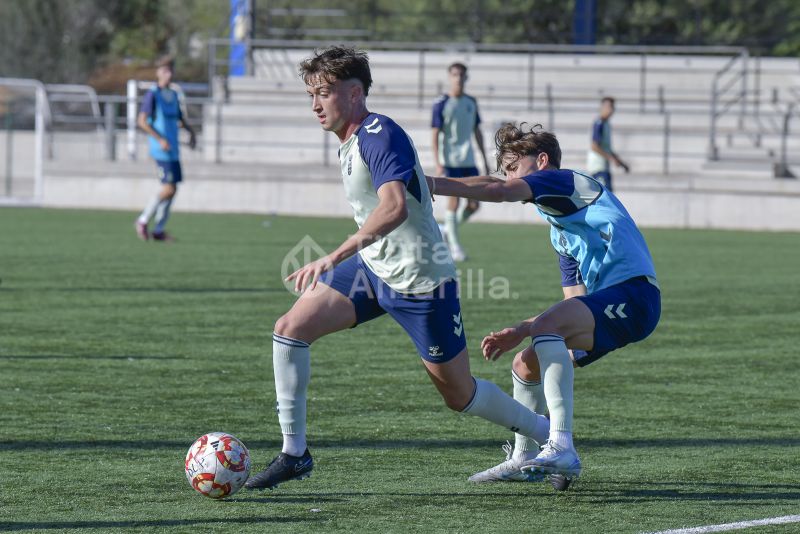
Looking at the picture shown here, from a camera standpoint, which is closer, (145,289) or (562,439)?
(562,439)

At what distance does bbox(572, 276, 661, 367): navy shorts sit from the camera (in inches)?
213

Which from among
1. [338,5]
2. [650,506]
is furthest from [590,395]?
[338,5]

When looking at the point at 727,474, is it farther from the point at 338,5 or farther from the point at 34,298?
the point at 338,5

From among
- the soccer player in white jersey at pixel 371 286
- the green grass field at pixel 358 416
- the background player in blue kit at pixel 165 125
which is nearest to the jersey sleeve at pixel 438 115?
the green grass field at pixel 358 416

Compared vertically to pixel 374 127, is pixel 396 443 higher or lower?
lower

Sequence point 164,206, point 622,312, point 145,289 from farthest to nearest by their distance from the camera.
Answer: point 164,206
point 145,289
point 622,312

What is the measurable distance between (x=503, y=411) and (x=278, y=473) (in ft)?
3.12

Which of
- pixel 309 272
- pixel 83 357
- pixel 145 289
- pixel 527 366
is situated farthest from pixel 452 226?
pixel 309 272

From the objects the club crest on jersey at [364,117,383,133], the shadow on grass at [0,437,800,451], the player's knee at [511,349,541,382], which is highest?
the club crest on jersey at [364,117,383,133]

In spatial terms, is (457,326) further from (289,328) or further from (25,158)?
(25,158)

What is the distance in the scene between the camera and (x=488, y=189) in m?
5.07

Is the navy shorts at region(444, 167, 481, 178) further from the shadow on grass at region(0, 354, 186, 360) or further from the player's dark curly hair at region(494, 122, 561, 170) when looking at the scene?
the player's dark curly hair at region(494, 122, 561, 170)

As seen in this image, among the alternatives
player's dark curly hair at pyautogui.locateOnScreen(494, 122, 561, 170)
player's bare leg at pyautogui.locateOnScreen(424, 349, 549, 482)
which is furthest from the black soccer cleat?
player's dark curly hair at pyautogui.locateOnScreen(494, 122, 561, 170)

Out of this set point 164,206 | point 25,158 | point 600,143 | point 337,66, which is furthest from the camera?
point 25,158
